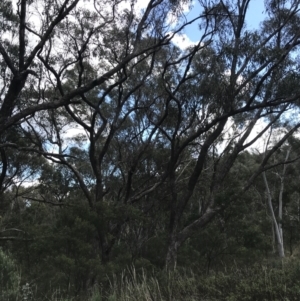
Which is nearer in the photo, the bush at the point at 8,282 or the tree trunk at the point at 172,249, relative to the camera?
the bush at the point at 8,282

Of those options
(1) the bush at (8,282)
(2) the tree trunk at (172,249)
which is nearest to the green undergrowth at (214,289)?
(1) the bush at (8,282)

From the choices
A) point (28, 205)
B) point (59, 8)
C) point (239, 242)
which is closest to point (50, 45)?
point (59, 8)

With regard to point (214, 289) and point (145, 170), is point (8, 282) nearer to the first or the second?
point (214, 289)

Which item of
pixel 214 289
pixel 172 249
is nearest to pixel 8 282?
pixel 214 289

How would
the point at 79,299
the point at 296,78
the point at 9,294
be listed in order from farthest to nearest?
→ the point at 296,78 → the point at 79,299 → the point at 9,294

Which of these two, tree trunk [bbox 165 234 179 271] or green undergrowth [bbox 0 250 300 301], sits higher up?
tree trunk [bbox 165 234 179 271]

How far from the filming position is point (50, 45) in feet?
44.7

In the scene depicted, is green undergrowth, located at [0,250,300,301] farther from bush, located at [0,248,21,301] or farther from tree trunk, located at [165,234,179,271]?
tree trunk, located at [165,234,179,271]

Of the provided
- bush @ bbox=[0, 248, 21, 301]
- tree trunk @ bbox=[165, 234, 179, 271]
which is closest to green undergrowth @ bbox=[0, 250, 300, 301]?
bush @ bbox=[0, 248, 21, 301]

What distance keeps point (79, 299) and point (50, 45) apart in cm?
814

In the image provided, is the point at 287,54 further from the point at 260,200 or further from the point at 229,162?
the point at 260,200

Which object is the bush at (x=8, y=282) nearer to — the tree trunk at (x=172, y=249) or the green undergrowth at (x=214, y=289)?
the green undergrowth at (x=214, y=289)

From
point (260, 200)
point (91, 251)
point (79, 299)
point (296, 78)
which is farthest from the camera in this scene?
point (260, 200)

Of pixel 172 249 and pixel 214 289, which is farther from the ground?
pixel 172 249
